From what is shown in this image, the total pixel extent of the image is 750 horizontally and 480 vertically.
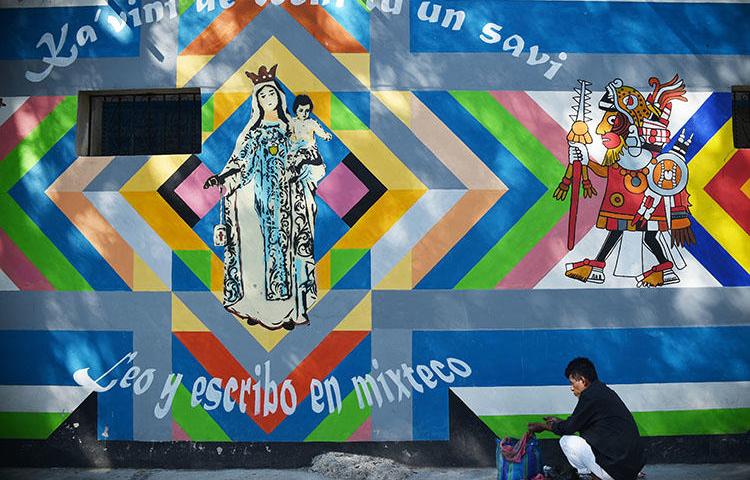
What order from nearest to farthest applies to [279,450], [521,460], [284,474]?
1. [521,460]
2. [284,474]
3. [279,450]

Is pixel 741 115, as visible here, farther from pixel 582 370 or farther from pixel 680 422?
pixel 582 370

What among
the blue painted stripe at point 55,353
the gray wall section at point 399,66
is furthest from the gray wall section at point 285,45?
the blue painted stripe at point 55,353

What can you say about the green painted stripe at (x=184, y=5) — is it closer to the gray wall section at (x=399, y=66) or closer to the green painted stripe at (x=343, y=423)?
the gray wall section at (x=399, y=66)

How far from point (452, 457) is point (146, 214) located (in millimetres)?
3615

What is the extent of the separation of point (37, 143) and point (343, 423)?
3903mm

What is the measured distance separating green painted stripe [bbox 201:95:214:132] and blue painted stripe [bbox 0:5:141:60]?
816 millimetres

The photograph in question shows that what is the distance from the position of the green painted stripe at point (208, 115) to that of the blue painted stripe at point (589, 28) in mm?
1974

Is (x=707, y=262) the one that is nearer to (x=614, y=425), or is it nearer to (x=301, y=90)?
(x=614, y=425)

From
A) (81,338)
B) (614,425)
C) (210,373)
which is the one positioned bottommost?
(614,425)

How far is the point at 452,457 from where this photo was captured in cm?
598

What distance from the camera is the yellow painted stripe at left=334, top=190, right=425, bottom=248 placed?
6.05m

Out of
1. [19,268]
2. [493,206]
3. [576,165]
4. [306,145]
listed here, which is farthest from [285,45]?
[19,268]

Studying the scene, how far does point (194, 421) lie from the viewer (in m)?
6.00

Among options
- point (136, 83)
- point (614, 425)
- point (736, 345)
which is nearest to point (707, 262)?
point (736, 345)
